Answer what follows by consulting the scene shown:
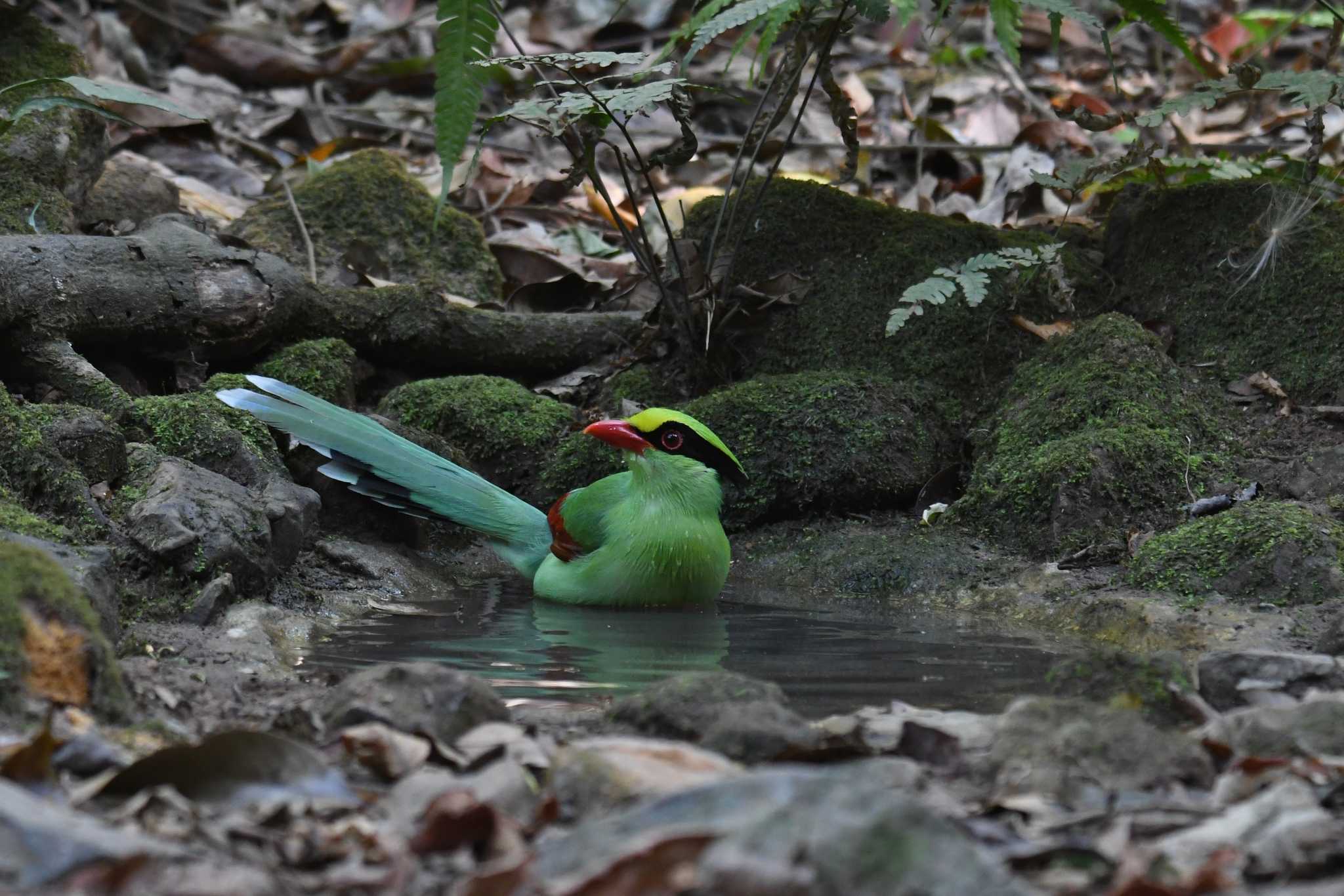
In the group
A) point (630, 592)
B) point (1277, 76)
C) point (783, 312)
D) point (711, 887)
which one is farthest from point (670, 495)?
point (711, 887)

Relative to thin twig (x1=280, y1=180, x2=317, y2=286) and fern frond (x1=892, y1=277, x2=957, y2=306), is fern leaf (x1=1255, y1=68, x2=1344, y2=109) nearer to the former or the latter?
fern frond (x1=892, y1=277, x2=957, y2=306)

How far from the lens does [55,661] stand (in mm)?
2561

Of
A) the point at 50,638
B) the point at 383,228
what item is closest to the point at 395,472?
the point at 383,228

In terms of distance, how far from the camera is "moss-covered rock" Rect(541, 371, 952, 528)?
5.54 m

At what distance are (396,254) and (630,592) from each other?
9.56ft

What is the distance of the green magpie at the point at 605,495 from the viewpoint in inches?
197

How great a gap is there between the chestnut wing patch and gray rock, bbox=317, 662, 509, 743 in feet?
8.17

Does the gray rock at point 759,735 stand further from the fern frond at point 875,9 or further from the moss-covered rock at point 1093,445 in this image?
the fern frond at point 875,9

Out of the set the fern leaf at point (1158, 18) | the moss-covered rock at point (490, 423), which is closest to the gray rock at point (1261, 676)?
the fern leaf at point (1158, 18)

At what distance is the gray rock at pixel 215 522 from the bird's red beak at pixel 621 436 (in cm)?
112

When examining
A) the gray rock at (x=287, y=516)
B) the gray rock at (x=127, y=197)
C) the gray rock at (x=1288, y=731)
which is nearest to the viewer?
the gray rock at (x=1288, y=731)

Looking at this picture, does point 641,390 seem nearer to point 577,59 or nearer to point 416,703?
point 577,59

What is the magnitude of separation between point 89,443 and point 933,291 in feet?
10.2

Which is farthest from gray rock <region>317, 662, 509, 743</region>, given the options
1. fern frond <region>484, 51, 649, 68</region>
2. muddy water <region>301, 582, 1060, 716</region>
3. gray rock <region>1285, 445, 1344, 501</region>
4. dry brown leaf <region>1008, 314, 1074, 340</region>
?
dry brown leaf <region>1008, 314, 1074, 340</region>
